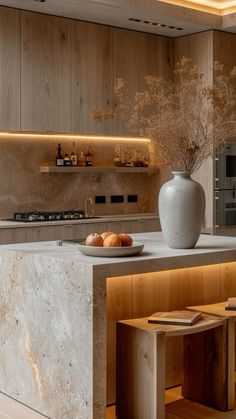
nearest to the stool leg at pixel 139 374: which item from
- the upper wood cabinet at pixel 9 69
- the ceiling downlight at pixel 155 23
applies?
the upper wood cabinet at pixel 9 69

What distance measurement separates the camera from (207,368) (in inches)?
142

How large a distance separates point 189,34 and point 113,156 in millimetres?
1553

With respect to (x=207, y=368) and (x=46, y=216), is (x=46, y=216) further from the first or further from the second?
(x=207, y=368)

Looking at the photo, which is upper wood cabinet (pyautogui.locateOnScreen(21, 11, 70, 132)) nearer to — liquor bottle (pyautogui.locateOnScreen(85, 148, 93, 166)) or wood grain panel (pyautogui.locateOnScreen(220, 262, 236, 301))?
liquor bottle (pyautogui.locateOnScreen(85, 148, 93, 166))

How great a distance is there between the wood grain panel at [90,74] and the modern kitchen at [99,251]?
11 mm

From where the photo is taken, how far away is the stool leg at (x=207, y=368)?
3516 millimetres

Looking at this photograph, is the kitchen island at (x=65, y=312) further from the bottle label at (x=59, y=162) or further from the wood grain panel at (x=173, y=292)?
the bottle label at (x=59, y=162)

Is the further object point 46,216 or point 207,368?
point 46,216

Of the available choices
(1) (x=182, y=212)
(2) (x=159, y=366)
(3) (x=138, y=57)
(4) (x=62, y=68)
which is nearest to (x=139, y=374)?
(2) (x=159, y=366)

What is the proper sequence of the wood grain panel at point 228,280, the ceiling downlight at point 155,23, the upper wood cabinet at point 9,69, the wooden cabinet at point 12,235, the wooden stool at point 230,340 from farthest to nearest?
the ceiling downlight at point 155,23 < the upper wood cabinet at point 9,69 < the wooden cabinet at point 12,235 < the wood grain panel at point 228,280 < the wooden stool at point 230,340

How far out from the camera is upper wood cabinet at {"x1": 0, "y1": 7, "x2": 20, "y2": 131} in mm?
5836

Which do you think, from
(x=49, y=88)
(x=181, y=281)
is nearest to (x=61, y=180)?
(x=49, y=88)

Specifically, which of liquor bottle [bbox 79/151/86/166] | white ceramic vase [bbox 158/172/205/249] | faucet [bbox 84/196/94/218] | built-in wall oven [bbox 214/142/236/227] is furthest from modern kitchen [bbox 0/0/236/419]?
built-in wall oven [bbox 214/142/236/227]

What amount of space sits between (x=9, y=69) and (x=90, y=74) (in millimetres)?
924
